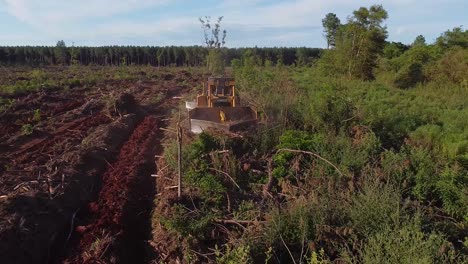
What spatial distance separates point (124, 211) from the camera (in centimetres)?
716

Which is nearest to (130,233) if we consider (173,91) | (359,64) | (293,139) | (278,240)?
(278,240)

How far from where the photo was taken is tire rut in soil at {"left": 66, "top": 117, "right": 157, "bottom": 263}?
19.8 ft

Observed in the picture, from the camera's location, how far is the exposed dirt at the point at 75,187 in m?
5.99

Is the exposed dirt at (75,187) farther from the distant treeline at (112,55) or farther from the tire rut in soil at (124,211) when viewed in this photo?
the distant treeline at (112,55)

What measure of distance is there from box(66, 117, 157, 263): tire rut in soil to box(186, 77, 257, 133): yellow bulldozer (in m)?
1.39

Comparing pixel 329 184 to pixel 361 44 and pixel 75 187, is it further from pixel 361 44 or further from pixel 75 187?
pixel 361 44

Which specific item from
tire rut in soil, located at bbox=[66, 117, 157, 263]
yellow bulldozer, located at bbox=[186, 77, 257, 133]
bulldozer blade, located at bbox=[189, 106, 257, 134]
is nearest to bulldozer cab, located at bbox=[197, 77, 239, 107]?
yellow bulldozer, located at bbox=[186, 77, 257, 133]

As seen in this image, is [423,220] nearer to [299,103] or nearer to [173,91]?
[299,103]

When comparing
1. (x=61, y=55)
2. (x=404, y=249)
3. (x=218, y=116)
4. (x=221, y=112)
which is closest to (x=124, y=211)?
(x=221, y=112)

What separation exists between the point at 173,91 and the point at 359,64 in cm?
990

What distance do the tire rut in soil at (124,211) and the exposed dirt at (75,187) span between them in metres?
0.01

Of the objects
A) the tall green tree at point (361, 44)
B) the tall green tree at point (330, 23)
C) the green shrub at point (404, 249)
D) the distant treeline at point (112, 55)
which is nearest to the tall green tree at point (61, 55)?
the distant treeline at point (112, 55)

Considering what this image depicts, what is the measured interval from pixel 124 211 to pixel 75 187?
132 cm

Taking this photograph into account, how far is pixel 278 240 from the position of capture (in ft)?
18.6
